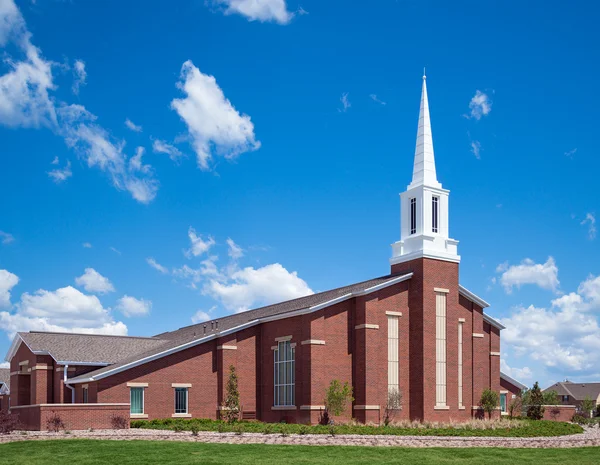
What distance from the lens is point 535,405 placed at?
54.0m

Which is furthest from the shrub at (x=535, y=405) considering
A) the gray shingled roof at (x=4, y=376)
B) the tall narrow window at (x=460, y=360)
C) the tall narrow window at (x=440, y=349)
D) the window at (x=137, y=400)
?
the gray shingled roof at (x=4, y=376)

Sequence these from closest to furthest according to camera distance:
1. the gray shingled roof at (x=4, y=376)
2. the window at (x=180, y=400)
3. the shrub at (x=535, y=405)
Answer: the window at (x=180, y=400), the shrub at (x=535, y=405), the gray shingled roof at (x=4, y=376)

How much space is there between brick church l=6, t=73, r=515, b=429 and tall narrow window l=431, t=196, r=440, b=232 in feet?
0.21

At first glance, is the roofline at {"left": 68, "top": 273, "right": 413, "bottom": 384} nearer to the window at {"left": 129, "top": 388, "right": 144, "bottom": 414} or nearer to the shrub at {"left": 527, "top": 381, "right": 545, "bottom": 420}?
the window at {"left": 129, "top": 388, "right": 144, "bottom": 414}

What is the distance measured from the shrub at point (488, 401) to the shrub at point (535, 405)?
326 inches

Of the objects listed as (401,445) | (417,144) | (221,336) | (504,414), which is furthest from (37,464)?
(504,414)

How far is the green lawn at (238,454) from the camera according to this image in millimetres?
24438

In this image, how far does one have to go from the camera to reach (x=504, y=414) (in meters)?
54.2

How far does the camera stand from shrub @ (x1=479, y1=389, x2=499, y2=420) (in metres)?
46.1

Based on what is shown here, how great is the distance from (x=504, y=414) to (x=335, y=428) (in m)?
24.0

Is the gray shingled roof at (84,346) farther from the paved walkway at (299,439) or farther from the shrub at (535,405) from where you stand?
the shrub at (535,405)

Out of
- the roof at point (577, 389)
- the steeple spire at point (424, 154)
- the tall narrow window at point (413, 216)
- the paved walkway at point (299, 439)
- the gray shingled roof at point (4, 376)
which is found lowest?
the roof at point (577, 389)

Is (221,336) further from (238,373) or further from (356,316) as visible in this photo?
(356,316)

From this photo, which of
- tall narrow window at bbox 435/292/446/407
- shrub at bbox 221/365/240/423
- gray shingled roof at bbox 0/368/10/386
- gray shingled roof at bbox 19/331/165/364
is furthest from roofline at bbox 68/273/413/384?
gray shingled roof at bbox 0/368/10/386
